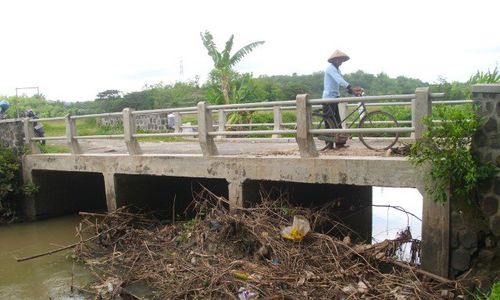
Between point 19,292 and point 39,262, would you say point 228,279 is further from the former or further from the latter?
point 39,262

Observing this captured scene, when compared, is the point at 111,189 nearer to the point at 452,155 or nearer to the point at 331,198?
the point at 331,198

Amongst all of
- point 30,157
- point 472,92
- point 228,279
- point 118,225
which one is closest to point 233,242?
point 228,279

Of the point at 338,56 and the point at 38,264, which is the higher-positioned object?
the point at 338,56

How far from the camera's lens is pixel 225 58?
58.5 feet

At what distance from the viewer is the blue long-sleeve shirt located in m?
8.19

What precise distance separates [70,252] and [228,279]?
179 inches

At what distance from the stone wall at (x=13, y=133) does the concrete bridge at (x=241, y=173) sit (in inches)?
11.2

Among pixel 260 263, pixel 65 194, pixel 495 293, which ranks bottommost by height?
pixel 65 194

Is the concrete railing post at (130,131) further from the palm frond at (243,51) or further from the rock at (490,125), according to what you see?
the palm frond at (243,51)

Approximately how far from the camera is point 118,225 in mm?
9602

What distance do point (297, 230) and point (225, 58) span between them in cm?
1175

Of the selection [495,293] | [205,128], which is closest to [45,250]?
[205,128]

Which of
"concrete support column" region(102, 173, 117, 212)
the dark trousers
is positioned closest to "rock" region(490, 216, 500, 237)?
the dark trousers

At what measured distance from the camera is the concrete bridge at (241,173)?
6.70 m
